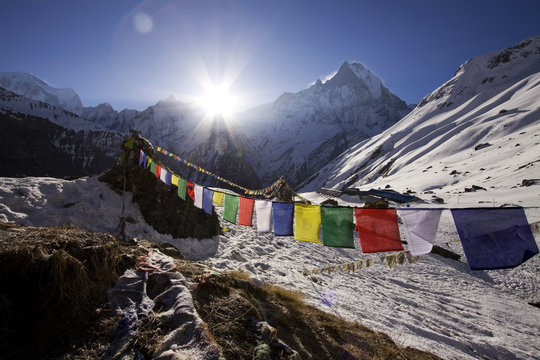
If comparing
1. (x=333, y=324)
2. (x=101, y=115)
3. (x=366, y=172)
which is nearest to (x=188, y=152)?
(x=101, y=115)

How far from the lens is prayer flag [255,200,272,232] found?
308 inches

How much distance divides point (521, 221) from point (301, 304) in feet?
17.1

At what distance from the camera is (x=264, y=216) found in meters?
7.87

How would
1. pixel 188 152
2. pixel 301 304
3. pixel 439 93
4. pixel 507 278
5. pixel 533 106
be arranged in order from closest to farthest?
pixel 301 304, pixel 507 278, pixel 533 106, pixel 439 93, pixel 188 152

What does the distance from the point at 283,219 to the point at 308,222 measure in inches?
32.8

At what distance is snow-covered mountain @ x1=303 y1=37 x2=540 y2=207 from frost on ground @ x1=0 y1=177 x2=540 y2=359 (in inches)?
684

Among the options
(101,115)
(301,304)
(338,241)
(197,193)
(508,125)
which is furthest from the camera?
(101,115)

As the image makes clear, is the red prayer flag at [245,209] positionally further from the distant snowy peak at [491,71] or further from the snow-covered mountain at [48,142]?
the distant snowy peak at [491,71]

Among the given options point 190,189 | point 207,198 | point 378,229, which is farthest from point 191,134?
point 378,229

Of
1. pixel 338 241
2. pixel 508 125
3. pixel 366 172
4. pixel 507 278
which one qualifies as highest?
pixel 508 125

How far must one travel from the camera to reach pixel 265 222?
785 cm

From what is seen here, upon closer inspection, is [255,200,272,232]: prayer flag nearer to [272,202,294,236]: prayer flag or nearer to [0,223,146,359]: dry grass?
[272,202,294,236]: prayer flag

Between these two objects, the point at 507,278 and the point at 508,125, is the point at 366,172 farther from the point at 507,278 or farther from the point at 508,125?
the point at 507,278

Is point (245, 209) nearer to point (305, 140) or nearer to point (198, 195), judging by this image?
point (198, 195)
